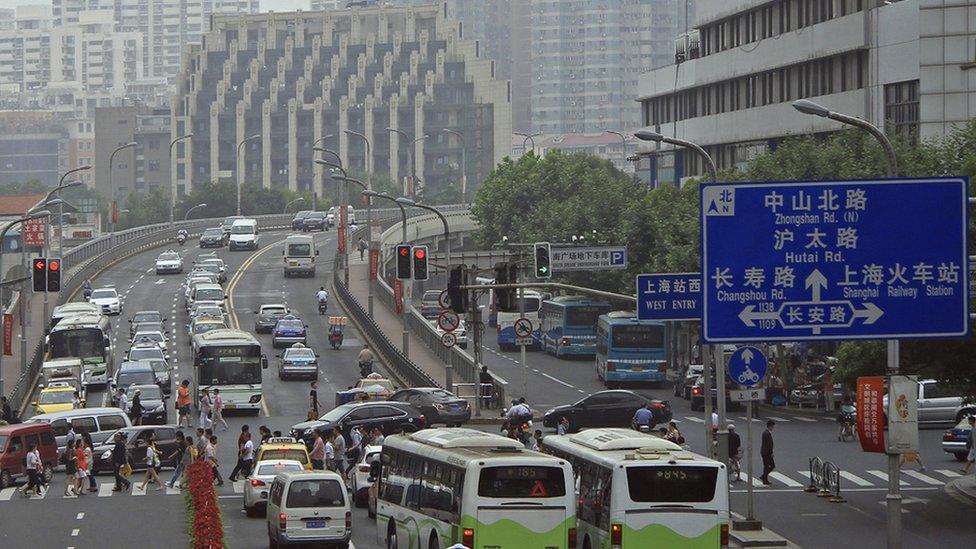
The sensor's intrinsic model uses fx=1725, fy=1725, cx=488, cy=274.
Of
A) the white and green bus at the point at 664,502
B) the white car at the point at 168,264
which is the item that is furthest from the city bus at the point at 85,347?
the white and green bus at the point at 664,502

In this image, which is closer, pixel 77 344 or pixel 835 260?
pixel 835 260

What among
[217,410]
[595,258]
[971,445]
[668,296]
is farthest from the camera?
[217,410]

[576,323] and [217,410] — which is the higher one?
[576,323]

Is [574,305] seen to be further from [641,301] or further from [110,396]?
[641,301]

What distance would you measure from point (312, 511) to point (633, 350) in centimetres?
3771

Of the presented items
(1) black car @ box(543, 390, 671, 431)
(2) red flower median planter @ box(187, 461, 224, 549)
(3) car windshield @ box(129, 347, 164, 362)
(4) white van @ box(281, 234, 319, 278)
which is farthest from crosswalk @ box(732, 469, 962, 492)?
(4) white van @ box(281, 234, 319, 278)

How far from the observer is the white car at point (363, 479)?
131 ft

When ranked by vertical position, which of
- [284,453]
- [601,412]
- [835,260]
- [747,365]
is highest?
[835,260]

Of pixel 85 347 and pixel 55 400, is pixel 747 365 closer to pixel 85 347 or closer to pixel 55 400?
pixel 55 400

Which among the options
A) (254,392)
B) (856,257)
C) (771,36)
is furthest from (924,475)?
(771,36)

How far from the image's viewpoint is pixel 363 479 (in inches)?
1578

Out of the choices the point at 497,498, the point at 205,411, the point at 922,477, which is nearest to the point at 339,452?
the point at 205,411

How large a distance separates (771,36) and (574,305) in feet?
60.8

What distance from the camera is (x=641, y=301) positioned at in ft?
121
